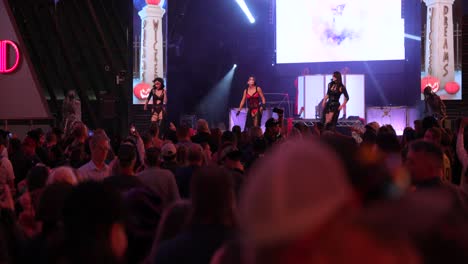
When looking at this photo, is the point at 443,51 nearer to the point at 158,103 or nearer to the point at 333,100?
the point at 333,100

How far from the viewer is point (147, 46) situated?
1730cm

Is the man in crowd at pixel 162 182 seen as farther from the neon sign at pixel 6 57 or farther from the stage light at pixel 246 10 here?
the stage light at pixel 246 10

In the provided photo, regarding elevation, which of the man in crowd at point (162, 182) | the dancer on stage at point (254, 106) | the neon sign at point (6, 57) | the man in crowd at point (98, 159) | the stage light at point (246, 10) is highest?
the stage light at point (246, 10)

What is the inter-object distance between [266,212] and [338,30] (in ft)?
56.6

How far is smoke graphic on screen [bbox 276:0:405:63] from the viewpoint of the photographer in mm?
17703

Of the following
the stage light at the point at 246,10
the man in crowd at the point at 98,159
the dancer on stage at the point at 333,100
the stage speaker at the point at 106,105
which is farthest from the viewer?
the stage light at the point at 246,10

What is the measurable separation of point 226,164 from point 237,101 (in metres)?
14.9

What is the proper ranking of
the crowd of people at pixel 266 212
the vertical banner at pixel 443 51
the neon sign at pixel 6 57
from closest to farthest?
the crowd of people at pixel 266 212, the neon sign at pixel 6 57, the vertical banner at pixel 443 51

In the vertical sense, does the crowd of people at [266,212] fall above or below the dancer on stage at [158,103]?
below

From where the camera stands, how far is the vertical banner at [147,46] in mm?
17119

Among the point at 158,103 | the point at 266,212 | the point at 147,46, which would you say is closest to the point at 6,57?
the point at 147,46

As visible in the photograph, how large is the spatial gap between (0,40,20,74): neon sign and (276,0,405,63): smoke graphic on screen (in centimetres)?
643

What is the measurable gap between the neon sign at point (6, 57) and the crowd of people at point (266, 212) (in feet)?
38.3

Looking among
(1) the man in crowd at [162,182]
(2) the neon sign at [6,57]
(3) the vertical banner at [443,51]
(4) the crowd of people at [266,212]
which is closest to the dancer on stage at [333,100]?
(3) the vertical banner at [443,51]
